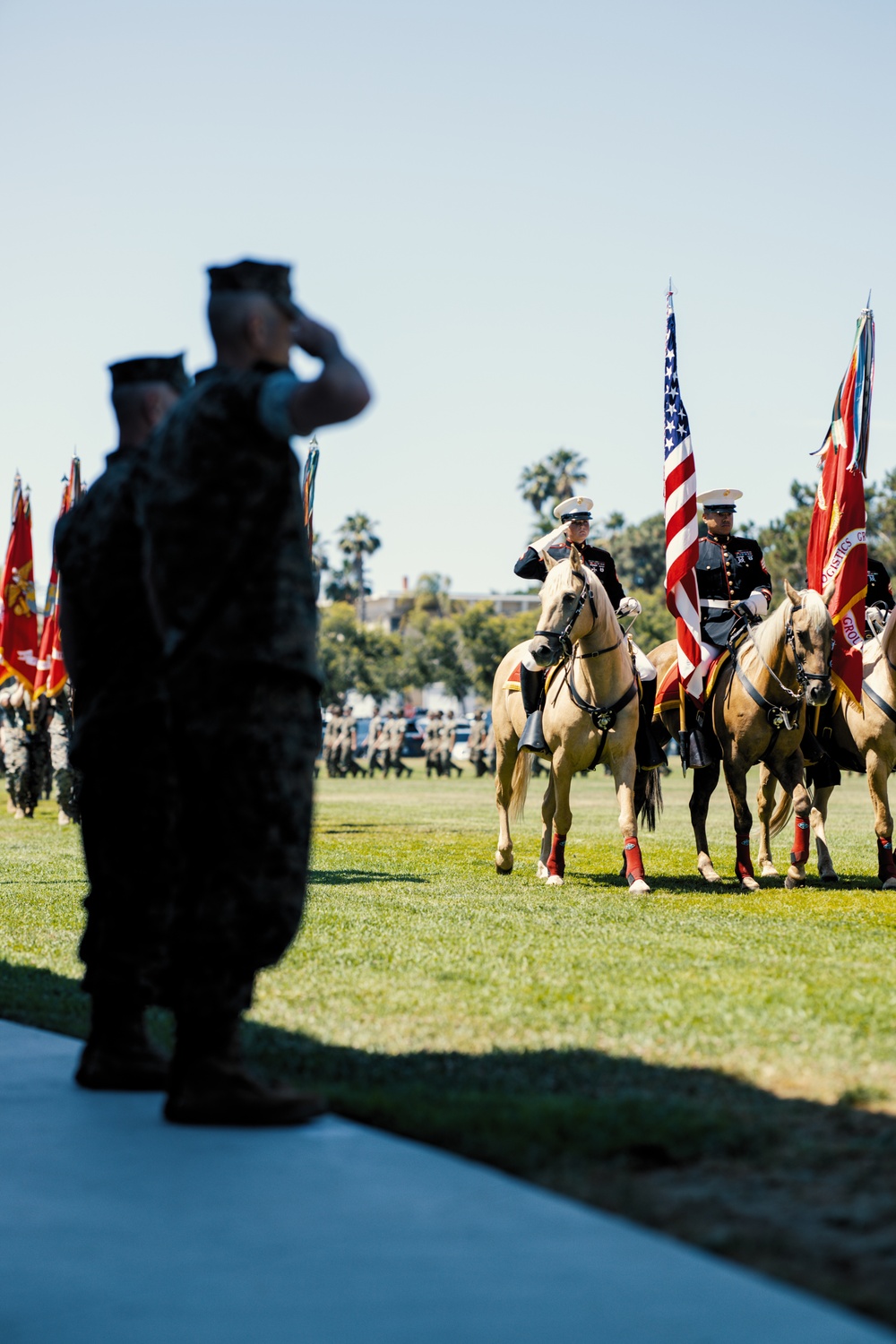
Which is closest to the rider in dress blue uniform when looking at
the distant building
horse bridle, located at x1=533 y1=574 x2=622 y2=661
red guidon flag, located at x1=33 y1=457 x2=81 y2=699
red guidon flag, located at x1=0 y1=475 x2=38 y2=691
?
horse bridle, located at x1=533 y1=574 x2=622 y2=661

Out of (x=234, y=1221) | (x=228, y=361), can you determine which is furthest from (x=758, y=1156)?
(x=228, y=361)

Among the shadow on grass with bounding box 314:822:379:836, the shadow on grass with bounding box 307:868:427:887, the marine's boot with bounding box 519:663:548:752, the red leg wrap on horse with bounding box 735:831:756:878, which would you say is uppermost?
the marine's boot with bounding box 519:663:548:752

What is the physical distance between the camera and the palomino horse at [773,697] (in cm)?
1234

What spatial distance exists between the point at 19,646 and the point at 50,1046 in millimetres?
16055

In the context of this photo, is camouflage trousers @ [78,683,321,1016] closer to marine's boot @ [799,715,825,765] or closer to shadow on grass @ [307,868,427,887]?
shadow on grass @ [307,868,427,887]

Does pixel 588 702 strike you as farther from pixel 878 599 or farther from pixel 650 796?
pixel 878 599

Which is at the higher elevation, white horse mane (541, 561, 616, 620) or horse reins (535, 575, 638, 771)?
white horse mane (541, 561, 616, 620)

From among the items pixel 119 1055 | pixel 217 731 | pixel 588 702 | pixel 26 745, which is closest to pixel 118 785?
pixel 217 731

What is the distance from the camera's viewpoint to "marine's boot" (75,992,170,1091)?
496cm

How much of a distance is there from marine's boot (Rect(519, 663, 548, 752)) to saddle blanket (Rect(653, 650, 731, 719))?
47.6 inches

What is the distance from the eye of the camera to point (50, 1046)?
18.8 ft

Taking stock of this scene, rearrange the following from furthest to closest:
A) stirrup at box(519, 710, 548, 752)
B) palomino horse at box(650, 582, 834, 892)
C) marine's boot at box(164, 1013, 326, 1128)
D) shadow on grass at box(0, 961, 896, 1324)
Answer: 1. stirrup at box(519, 710, 548, 752)
2. palomino horse at box(650, 582, 834, 892)
3. marine's boot at box(164, 1013, 326, 1128)
4. shadow on grass at box(0, 961, 896, 1324)

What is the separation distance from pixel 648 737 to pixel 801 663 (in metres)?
1.74

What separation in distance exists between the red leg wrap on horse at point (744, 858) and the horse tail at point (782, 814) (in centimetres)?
110
